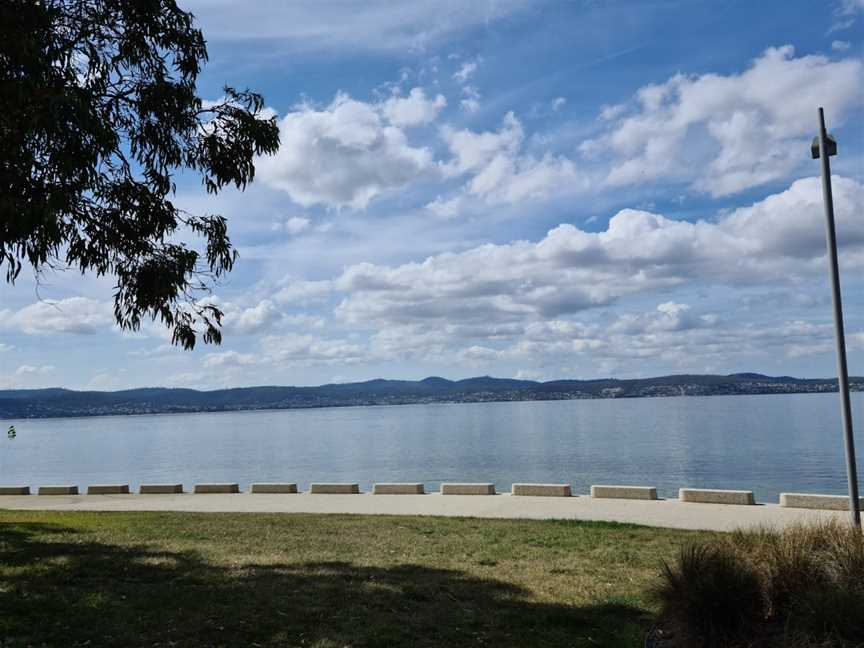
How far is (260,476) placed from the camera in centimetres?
5716

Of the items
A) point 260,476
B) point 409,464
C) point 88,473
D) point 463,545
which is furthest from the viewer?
point 88,473

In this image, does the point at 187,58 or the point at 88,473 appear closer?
the point at 187,58

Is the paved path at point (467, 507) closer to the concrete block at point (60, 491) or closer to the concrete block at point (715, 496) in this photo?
the concrete block at point (715, 496)

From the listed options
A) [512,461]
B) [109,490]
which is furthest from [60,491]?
[512,461]

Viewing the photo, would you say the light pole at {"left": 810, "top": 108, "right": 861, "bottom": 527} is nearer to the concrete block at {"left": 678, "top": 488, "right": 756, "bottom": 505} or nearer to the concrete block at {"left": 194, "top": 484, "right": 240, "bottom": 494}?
the concrete block at {"left": 678, "top": 488, "right": 756, "bottom": 505}

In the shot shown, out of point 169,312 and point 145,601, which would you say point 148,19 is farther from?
point 145,601

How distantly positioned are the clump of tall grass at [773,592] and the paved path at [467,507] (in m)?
6.49

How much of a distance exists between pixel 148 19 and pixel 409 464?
Result: 54485 mm

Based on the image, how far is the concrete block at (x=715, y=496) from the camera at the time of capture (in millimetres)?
16719

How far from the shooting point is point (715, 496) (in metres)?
17.2

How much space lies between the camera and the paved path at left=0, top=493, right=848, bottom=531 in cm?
1462

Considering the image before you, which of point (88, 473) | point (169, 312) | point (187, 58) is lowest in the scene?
point (88, 473)

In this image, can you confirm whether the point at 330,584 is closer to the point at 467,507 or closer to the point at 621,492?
the point at 467,507

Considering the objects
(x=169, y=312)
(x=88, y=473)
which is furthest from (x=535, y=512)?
(x=88, y=473)
